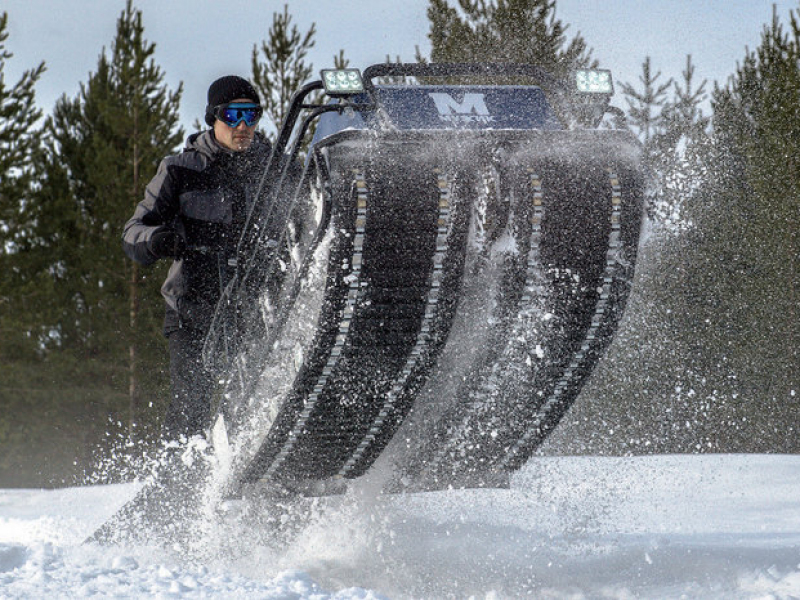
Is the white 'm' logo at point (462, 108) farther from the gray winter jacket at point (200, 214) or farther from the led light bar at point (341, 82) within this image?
the gray winter jacket at point (200, 214)

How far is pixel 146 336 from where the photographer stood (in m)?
19.7

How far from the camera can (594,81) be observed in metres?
4.35

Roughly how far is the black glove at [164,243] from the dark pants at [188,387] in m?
0.46

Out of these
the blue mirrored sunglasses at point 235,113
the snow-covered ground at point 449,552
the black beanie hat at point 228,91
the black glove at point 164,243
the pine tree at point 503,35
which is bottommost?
the snow-covered ground at point 449,552

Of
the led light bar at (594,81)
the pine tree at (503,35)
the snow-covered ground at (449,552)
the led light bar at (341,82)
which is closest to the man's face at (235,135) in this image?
the led light bar at (341,82)

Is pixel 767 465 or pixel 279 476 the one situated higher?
pixel 279 476

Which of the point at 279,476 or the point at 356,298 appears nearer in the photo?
the point at 356,298

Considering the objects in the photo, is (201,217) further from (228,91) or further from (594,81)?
(594,81)

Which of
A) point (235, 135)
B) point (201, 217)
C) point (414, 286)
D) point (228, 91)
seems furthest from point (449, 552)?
point (228, 91)

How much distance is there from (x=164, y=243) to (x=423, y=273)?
3.69 ft

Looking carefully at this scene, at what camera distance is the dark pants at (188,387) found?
15.6 feet

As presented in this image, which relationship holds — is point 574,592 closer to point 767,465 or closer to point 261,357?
point 261,357

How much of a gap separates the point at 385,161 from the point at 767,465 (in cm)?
504

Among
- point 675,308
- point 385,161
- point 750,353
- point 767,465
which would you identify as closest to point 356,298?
point 385,161
